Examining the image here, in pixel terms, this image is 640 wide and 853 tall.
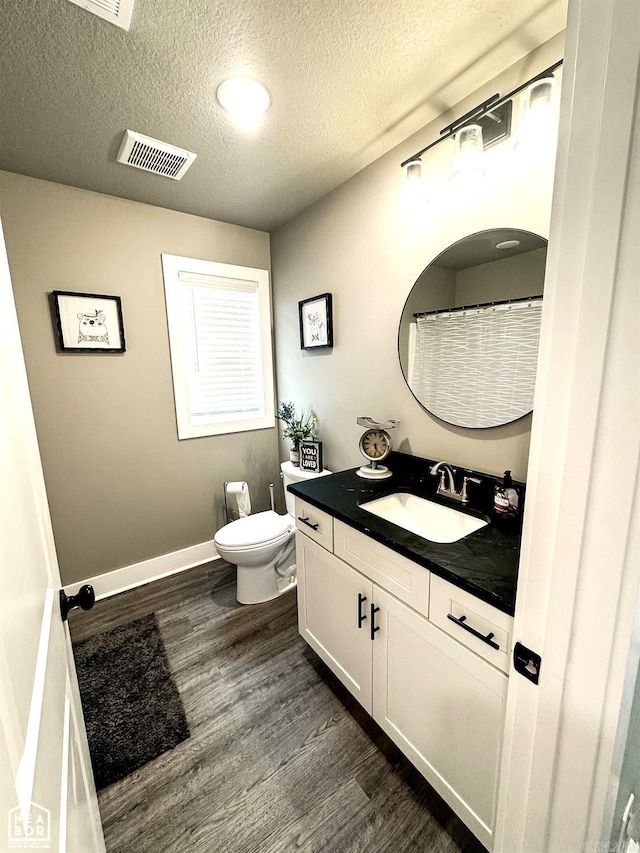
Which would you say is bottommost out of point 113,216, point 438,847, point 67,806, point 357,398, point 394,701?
point 438,847

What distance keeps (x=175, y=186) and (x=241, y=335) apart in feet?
3.17

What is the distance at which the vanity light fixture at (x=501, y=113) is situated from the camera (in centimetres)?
107

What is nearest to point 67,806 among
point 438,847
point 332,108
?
point 438,847

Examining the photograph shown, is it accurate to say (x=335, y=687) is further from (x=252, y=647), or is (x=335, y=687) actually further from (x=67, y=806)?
(x=67, y=806)

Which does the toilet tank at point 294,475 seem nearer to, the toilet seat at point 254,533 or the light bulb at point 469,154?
the toilet seat at point 254,533

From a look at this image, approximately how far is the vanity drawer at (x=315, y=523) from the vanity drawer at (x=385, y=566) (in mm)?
46

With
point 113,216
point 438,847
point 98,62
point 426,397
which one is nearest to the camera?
point 438,847

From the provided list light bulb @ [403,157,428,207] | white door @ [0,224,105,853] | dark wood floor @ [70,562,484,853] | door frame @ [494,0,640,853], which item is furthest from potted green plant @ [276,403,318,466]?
door frame @ [494,0,640,853]

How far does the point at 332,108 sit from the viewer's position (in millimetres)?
1358

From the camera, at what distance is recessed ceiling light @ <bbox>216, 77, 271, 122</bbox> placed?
124cm

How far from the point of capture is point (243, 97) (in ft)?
4.21

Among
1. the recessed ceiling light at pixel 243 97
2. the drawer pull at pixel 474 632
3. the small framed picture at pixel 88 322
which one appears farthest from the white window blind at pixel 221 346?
the drawer pull at pixel 474 632

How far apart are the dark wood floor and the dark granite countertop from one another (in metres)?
0.87

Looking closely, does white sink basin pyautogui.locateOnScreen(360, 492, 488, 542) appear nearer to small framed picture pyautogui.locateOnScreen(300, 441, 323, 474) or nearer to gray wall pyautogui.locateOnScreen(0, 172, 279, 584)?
small framed picture pyautogui.locateOnScreen(300, 441, 323, 474)
